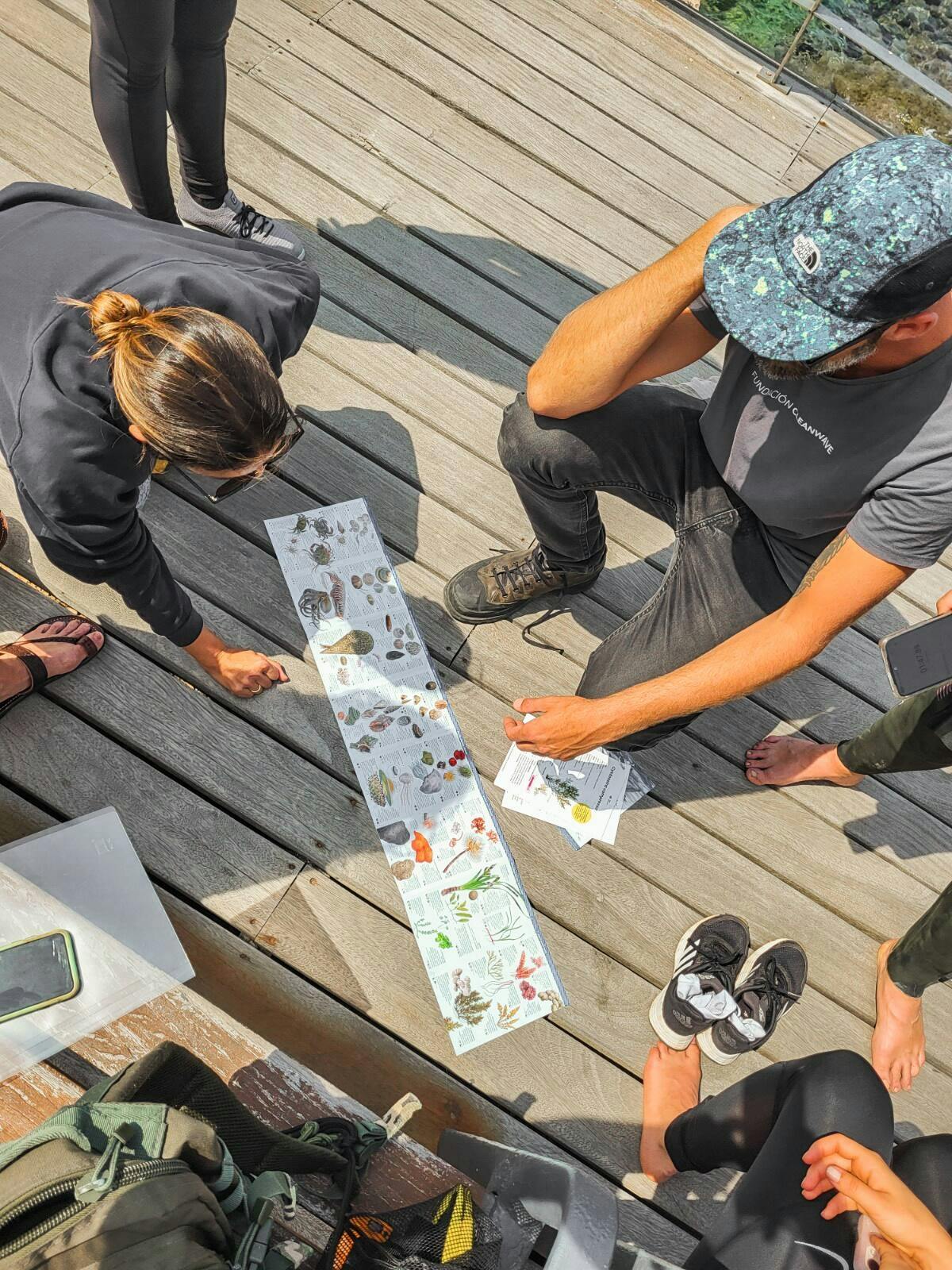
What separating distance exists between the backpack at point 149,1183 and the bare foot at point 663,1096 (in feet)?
2.73

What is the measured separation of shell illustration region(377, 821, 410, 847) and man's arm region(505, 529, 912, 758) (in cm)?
45

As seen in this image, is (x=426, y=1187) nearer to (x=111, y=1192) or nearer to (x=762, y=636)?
(x=111, y=1192)

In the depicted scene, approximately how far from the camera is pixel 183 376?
1.30 m

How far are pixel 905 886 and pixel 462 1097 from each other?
1.28 metres

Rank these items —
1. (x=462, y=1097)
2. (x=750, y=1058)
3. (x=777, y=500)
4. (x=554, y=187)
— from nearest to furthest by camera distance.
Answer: (x=777, y=500)
(x=462, y=1097)
(x=750, y=1058)
(x=554, y=187)

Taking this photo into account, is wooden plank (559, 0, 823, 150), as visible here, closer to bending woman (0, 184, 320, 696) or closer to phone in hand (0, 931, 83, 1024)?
bending woman (0, 184, 320, 696)

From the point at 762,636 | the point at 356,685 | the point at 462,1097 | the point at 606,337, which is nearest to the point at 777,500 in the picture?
the point at 762,636

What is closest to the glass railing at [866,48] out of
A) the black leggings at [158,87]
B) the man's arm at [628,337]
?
the man's arm at [628,337]

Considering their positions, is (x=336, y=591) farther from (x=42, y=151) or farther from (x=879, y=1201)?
(x=879, y=1201)

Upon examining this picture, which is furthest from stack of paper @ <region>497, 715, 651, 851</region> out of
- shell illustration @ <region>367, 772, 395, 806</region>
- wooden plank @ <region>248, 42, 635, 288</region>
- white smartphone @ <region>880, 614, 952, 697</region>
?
wooden plank @ <region>248, 42, 635, 288</region>

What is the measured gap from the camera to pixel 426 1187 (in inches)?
61.2

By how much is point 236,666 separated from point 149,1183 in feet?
3.76

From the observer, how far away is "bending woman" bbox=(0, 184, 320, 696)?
132 centimetres

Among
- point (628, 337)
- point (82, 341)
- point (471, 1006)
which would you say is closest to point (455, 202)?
point (628, 337)
